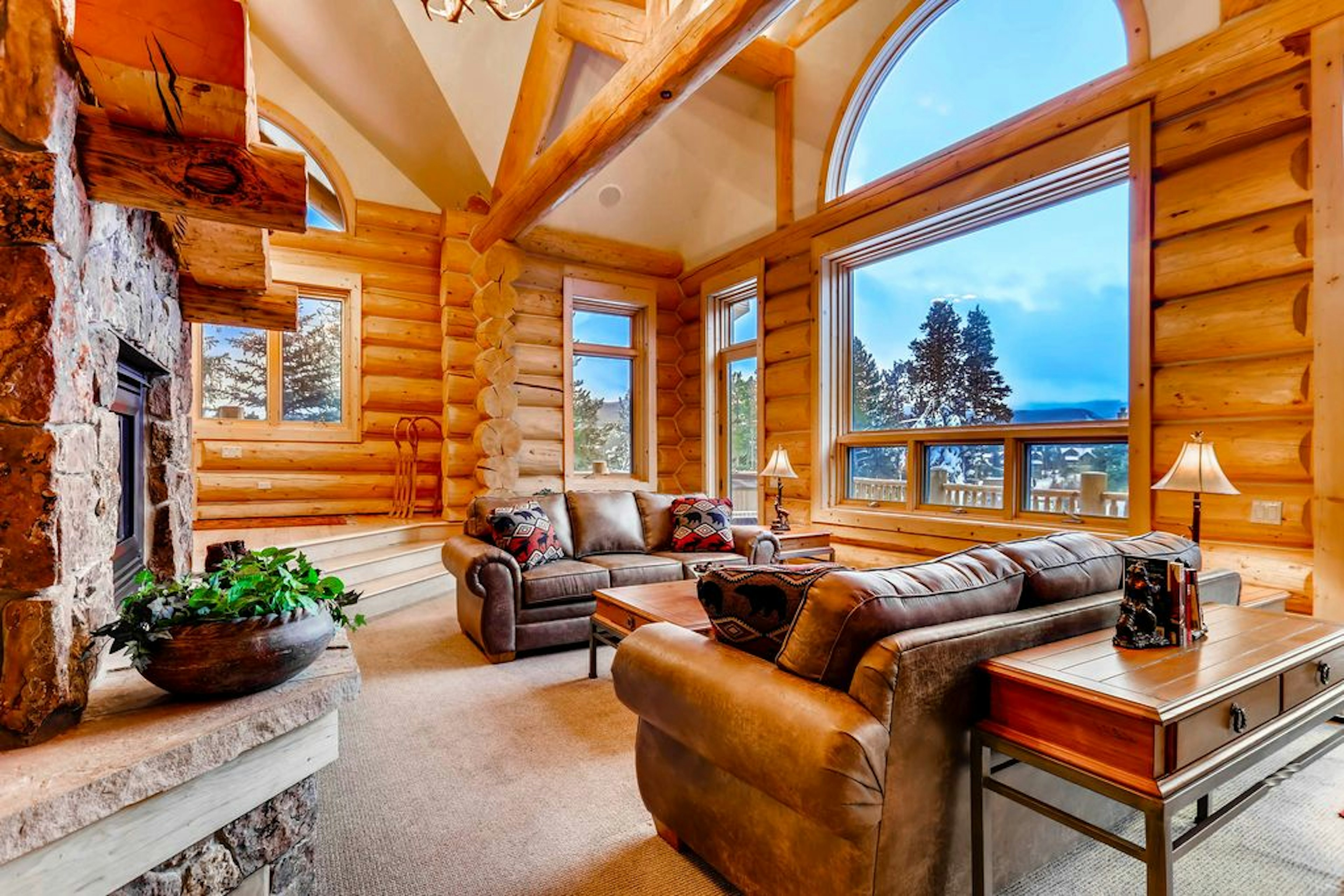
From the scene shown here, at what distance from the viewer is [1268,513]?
9.12ft

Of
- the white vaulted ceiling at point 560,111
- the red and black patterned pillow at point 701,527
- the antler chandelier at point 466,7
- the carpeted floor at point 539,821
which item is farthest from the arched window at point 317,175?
the carpeted floor at point 539,821

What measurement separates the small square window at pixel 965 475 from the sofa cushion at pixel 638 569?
190 centimetres

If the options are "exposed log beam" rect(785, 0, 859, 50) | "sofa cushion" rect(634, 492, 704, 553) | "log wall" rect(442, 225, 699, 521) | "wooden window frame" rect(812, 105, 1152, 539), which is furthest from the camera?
"log wall" rect(442, 225, 699, 521)

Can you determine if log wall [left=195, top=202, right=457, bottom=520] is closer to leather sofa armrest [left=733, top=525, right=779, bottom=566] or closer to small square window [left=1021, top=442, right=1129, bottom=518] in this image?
leather sofa armrest [left=733, top=525, right=779, bottom=566]

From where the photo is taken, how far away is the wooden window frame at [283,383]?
17.3 feet

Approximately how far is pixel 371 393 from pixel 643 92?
13.1 feet

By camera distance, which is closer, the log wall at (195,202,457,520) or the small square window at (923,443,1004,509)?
the small square window at (923,443,1004,509)

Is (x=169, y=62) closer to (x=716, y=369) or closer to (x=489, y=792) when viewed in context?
(x=489, y=792)

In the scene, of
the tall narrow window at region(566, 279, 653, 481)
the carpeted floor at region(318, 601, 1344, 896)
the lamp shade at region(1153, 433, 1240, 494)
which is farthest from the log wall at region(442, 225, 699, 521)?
the lamp shade at region(1153, 433, 1240, 494)

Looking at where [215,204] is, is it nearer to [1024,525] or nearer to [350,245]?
[1024,525]

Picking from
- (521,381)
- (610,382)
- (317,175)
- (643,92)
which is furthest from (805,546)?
(317,175)

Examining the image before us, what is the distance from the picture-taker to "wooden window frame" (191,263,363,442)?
17.3ft

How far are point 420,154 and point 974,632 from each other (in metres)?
6.13

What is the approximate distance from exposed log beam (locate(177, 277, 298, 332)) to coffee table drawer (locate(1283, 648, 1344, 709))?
382cm
